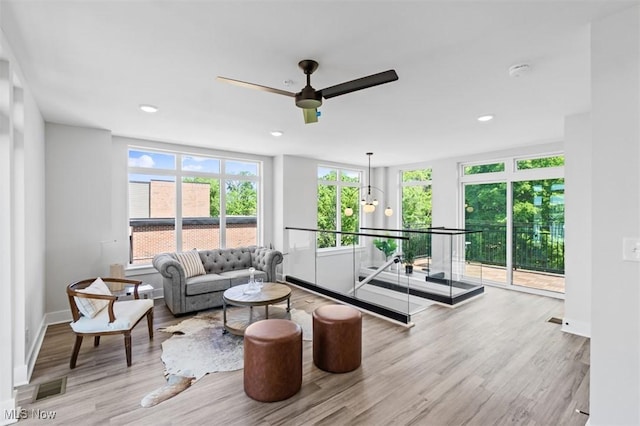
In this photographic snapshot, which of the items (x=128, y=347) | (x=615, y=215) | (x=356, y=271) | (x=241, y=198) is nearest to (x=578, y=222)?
(x=615, y=215)

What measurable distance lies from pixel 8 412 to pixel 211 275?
107 inches

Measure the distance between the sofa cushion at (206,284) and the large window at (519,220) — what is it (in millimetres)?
4358

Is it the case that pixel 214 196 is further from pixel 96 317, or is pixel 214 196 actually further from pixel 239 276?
pixel 96 317

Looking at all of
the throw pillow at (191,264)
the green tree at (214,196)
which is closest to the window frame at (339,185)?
the green tree at (214,196)

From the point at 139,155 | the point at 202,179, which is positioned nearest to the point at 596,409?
the point at 202,179

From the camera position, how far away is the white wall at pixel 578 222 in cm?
377

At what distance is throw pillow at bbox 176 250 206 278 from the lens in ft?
15.5

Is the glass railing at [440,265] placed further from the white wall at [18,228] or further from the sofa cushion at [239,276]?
the white wall at [18,228]

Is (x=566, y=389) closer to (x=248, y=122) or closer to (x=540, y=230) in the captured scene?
(x=540, y=230)

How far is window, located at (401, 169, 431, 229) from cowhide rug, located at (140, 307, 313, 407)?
14.3 ft

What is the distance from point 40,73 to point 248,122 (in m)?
2.08

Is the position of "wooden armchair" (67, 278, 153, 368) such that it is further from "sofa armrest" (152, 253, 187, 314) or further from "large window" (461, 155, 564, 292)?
"large window" (461, 155, 564, 292)

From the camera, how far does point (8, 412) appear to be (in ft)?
7.23

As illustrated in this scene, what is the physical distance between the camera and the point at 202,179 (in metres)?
5.84
